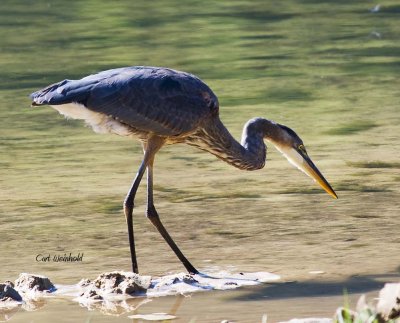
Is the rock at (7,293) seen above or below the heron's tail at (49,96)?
below

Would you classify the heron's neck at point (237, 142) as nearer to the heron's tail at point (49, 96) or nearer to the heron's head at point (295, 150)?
the heron's head at point (295, 150)

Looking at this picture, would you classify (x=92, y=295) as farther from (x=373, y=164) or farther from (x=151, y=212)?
(x=373, y=164)

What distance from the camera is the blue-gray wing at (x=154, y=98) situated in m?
7.87

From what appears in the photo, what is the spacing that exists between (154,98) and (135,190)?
0.57 meters

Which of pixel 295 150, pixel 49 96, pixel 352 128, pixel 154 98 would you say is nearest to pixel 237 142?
pixel 295 150

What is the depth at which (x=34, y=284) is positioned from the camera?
22.6 feet

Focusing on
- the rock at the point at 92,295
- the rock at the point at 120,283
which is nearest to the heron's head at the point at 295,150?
the rock at the point at 120,283

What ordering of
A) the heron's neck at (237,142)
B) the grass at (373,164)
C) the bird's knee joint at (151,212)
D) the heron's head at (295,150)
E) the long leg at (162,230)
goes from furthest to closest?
the grass at (373,164), the heron's head at (295,150), the heron's neck at (237,142), the bird's knee joint at (151,212), the long leg at (162,230)

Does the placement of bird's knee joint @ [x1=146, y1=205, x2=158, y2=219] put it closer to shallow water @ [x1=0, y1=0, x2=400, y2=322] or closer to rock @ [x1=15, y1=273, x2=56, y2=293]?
shallow water @ [x1=0, y1=0, x2=400, y2=322]

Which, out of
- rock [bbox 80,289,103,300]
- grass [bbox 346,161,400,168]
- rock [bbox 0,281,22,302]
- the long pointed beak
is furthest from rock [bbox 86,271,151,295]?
grass [bbox 346,161,400,168]

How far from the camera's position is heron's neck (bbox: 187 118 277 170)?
8250mm

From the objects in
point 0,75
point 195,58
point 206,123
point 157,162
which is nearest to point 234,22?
point 195,58

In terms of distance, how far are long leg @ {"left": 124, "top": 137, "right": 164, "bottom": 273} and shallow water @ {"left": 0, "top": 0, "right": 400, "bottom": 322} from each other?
169 mm

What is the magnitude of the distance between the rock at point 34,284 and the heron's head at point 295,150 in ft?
7.38
